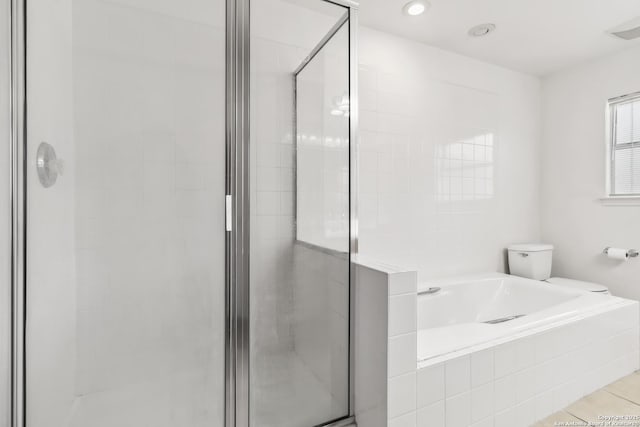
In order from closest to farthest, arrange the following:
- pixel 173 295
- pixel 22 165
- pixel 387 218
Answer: pixel 22 165
pixel 173 295
pixel 387 218

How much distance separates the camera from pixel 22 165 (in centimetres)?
103

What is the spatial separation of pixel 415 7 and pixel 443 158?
3.47 ft

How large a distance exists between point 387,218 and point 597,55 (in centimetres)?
220

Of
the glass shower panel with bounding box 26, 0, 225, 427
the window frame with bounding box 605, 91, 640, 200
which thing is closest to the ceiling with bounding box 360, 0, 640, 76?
the window frame with bounding box 605, 91, 640, 200

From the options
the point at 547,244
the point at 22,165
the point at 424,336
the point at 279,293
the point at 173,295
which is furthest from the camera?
the point at 547,244

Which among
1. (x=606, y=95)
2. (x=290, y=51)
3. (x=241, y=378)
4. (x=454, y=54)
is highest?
(x=454, y=54)

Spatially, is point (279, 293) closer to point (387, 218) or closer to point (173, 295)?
point (173, 295)

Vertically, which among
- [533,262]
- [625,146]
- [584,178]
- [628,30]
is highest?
[628,30]

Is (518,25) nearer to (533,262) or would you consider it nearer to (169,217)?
(533,262)

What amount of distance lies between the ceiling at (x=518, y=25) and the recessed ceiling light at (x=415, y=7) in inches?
1.4

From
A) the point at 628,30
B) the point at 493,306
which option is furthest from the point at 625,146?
the point at 493,306

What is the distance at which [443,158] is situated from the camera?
8.21 ft

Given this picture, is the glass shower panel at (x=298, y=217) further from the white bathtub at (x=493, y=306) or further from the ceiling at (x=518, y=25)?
the ceiling at (x=518, y=25)

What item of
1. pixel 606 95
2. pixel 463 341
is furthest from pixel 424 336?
pixel 606 95
